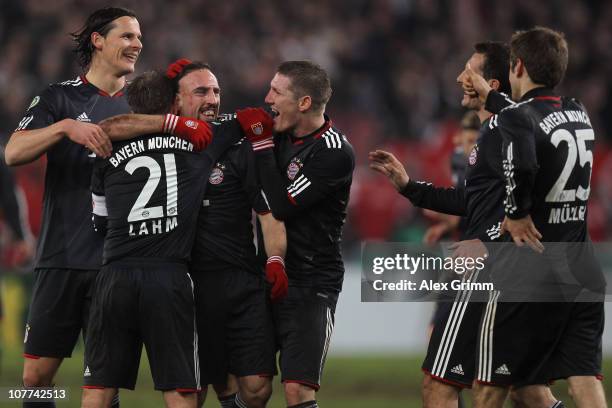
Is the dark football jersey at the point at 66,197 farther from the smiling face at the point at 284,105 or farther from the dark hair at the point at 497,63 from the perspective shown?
the dark hair at the point at 497,63

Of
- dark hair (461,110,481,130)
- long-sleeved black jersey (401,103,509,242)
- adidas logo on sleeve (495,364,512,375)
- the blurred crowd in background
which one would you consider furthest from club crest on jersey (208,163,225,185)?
the blurred crowd in background

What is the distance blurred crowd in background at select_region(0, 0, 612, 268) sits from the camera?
1379 cm

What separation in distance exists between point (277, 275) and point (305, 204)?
0.42m

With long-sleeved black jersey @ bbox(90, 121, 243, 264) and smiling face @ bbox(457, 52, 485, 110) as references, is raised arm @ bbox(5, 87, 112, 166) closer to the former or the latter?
long-sleeved black jersey @ bbox(90, 121, 243, 264)

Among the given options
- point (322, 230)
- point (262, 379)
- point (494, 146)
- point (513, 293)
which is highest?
point (494, 146)

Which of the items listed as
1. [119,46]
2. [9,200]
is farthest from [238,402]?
[9,200]

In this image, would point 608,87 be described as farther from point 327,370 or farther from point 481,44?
point 481,44

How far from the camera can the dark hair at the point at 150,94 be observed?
5.60 m

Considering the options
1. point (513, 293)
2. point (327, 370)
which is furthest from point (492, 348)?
point (327, 370)

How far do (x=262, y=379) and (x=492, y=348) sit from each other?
125 centimetres

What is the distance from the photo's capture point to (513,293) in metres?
5.29

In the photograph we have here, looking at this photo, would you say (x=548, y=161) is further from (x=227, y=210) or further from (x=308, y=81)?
(x=227, y=210)

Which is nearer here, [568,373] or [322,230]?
[568,373]

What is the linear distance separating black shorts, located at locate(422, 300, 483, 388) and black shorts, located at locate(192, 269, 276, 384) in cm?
89
